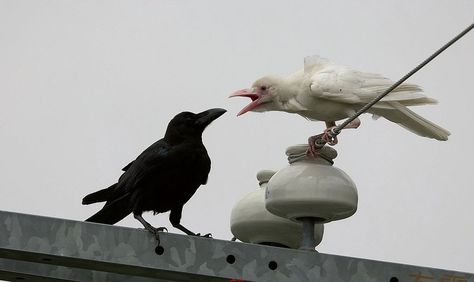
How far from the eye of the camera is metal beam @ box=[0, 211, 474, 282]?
6508 mm

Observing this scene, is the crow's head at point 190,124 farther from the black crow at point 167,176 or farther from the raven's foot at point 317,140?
the raven's foot at point 317,140

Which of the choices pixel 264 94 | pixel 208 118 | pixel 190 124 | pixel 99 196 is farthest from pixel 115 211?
pixel 264 94

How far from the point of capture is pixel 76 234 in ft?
21.5

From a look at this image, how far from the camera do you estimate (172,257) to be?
6.63m

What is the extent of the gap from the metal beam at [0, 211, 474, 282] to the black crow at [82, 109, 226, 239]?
80.0 inches

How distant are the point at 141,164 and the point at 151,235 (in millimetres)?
2352

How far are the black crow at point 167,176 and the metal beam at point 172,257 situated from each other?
2032 millimetres

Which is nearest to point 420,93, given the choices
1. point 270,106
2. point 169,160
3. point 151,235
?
point 270,106

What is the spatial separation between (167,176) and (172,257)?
235 cm

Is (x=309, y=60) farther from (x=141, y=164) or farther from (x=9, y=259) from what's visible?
(x=9, y=259)

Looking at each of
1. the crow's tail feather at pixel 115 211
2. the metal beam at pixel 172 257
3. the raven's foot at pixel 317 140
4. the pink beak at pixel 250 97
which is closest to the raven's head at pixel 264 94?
the pink beak at pixel 250 97

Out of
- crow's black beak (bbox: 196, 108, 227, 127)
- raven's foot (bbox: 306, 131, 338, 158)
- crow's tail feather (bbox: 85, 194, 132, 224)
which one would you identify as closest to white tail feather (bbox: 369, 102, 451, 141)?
raven's foot (bbox: 306, 131, 338, 158)

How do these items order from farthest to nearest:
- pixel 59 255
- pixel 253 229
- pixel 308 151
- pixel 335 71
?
pixel 335 71 < pixel 253 229 < pixel 308 151 < pixel 59 255

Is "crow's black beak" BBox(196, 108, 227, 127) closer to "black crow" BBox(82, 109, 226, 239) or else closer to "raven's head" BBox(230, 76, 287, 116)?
"black crow" BBox(82, 109, 226, 239)
